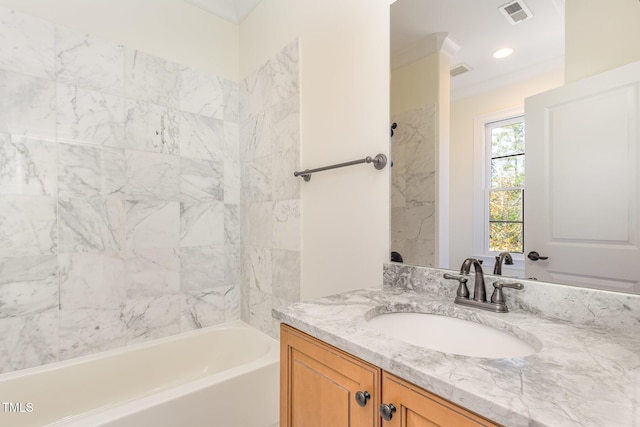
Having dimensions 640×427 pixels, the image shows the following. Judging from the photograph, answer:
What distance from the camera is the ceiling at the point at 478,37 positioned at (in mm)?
916

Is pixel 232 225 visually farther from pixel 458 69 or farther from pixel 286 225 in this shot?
pixel 458 69

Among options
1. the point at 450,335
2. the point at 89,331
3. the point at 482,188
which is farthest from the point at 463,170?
the point at 89,331

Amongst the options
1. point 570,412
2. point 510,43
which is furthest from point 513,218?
point 570,412

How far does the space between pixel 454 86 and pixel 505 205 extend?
0.47m

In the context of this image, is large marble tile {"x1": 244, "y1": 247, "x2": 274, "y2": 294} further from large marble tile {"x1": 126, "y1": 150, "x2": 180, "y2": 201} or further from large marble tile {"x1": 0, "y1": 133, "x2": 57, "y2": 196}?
large marble tile {"x1": 0, "y1": 133, "x2": 57, "y2": 196}

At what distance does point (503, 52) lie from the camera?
1022mm

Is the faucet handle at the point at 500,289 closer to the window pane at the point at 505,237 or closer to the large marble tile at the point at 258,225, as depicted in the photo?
the window pane at the point at 505,237

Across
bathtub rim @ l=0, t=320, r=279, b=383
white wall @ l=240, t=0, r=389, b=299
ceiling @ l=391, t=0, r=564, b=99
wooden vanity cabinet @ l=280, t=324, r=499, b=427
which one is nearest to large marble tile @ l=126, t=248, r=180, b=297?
bathtub rim @ l=0, t=320, r=279, b=383

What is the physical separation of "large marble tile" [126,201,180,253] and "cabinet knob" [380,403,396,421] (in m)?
1.74

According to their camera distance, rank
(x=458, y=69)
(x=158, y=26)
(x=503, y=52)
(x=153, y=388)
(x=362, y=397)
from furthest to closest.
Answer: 1. (x=158, y=26)
2. (x=153, y=388)
3. (x=458, y=69)
4. (x=503, y=52)
5. (x=362, y=397)

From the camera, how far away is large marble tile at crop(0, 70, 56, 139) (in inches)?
59.4

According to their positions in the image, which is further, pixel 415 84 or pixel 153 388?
pixel 153 388

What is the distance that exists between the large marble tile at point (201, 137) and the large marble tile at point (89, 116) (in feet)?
1.15

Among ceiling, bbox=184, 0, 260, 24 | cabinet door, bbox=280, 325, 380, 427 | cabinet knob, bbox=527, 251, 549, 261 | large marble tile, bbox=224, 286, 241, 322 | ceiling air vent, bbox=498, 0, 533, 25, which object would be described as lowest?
large marble tile, bbox=224, 286, 241, 322
